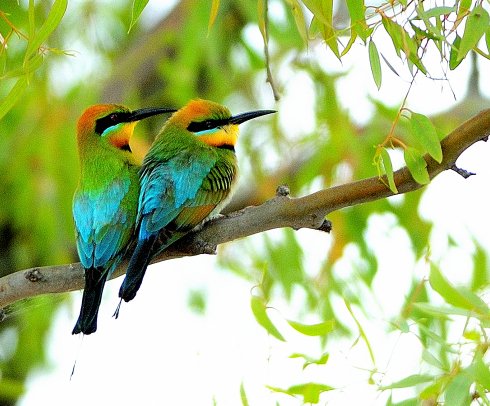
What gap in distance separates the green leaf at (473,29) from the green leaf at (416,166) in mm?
177

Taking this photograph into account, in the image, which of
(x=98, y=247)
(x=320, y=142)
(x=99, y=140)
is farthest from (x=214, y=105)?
(x=320, y=142)

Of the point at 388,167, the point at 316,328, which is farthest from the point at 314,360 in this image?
the point at 388,167

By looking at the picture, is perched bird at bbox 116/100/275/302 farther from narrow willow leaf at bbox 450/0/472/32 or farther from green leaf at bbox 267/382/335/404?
narrow willow leaf at bbox 450/0/472/32

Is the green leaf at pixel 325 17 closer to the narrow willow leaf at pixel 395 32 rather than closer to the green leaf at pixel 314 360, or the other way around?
the narrow willow leaf at pixel 395 32

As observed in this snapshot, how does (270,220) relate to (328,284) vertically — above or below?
below

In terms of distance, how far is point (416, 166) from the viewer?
1281 millimetres

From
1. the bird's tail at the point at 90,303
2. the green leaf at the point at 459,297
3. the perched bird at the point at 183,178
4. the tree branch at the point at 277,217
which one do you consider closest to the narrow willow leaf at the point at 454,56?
the tree branch at the point at 277,217

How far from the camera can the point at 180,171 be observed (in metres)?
1.82

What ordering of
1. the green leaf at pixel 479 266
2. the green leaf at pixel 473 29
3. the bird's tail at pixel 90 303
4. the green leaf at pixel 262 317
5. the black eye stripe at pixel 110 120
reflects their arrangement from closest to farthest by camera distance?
1. the green leaf at pixel 473 29
2. the green leaf at pixel 262 317
3. the bird's tail at pixel 90 303
4. the black eye stripe at pixel 110 120
5. the green leaf at pixel 479 266

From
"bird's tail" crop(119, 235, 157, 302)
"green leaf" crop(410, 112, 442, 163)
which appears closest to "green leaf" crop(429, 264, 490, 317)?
"green leaf" crop(410, 112, 442, 163)

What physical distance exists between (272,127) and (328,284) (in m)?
0.49

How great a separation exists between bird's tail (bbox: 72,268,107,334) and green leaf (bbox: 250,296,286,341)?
244 mm

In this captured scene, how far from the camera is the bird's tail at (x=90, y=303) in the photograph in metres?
1.55

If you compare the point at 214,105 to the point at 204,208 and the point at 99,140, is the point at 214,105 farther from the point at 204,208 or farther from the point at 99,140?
the point at 204,208
